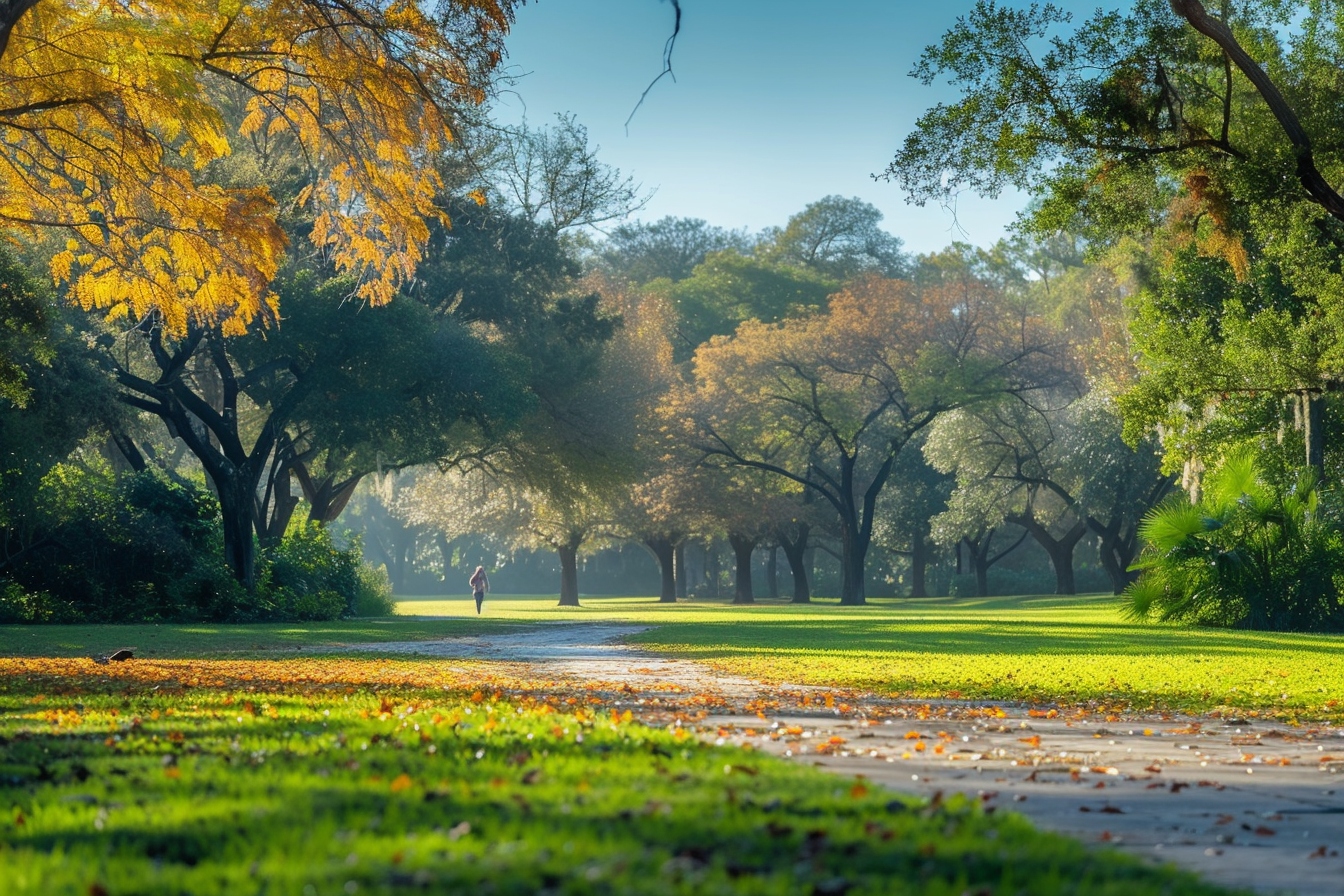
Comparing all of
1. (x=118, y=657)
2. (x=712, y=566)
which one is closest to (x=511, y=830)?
(x=118, y=657)

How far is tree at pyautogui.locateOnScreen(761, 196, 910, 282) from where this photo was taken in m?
75.6

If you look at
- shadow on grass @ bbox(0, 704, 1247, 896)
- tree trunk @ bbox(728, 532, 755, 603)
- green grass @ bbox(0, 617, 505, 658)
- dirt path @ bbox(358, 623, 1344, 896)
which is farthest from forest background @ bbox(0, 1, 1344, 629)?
shadow on grass @ bbox(0, 704, 1247, 896)

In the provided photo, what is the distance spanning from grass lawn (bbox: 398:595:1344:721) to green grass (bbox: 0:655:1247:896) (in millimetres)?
5956

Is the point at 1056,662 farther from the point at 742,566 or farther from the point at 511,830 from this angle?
the point at 742,566

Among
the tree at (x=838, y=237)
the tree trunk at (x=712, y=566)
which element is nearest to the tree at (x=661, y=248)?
the tree at (x=838, y=237)

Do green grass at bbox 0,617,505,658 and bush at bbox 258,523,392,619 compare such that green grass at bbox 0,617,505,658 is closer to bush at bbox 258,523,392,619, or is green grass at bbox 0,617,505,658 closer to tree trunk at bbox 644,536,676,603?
bush at bbox 258,523,392,619

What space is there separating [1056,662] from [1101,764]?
9696 millimetres

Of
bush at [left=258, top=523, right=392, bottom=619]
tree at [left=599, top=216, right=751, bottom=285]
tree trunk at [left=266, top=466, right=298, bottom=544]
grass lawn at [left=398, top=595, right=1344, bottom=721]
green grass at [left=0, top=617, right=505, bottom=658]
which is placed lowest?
grass lawn at [left=398, top=595, right=1344, bottom=721]

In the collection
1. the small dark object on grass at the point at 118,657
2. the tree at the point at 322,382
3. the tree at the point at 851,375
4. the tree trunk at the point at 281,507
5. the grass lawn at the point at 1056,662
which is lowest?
the grass lawn at the point at 1056,662

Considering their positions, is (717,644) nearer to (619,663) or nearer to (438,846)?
(619,663)

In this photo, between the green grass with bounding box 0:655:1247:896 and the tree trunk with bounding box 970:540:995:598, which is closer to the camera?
the green grass with bounding box 0:655:1247:896

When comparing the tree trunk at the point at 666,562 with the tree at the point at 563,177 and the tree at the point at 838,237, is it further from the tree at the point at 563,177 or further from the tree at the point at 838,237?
the tree at the point at 838,237

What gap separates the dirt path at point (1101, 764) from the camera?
169 inches

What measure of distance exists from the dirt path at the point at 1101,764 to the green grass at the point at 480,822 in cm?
43
